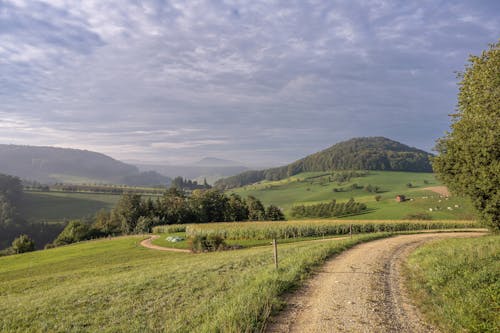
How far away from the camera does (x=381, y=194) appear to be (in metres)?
103

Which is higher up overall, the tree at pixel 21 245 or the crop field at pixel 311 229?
the crop field at pixel 311 229

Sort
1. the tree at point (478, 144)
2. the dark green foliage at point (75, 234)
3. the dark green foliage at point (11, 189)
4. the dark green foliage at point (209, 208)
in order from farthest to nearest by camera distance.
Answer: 1. the dark green foliage at point (11, 189)
2. the dark green foliage at point (209, 208)
3. the dark green foliage at point (75, 234)
4. the tree at point (478, 144)

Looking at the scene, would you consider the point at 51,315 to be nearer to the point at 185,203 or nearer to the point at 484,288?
the point at 484,288

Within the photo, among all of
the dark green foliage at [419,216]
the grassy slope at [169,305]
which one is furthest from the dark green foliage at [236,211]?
the grassy slope at [169,305]

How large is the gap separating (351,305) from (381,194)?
347ft

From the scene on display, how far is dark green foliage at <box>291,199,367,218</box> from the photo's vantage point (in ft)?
282

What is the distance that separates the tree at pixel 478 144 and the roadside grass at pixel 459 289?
8374 millimetres

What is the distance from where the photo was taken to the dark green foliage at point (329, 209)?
85.9 metres

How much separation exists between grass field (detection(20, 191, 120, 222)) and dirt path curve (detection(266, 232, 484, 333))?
484 feet

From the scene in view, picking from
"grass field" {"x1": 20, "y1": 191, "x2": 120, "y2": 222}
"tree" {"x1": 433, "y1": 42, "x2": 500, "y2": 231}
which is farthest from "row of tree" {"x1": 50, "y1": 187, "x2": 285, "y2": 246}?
"grass field" {"x1": 20, "y1": 191, "x2": 120, "y2": 222}

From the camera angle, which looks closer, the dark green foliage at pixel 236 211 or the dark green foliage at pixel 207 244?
the dark green foliage at pixel 207 244

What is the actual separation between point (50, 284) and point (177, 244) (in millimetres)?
26204

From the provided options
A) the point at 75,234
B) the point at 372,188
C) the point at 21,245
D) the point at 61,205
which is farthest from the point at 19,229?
the point at 372,188

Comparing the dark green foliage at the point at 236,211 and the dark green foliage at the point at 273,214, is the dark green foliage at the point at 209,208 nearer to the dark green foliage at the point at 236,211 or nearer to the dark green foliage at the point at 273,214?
the dark green foliage at the point at 236,211
